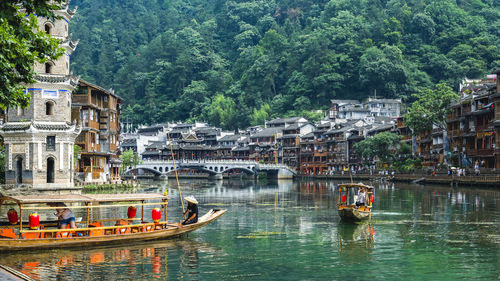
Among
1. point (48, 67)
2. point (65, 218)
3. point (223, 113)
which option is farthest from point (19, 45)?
point (223, 113)

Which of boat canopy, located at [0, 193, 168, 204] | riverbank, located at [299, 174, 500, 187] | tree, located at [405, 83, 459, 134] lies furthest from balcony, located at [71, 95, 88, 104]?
boat canopy, located at [0, 193, 168, 204]

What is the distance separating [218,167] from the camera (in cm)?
13012

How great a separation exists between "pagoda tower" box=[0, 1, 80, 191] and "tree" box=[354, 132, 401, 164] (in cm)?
6023

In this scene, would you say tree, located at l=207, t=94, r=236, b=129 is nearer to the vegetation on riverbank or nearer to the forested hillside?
the forested hillside

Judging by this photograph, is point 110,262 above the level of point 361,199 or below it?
below

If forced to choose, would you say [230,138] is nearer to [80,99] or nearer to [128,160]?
[128,160]

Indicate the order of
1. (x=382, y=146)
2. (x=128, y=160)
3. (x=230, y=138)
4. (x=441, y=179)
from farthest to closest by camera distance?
(x=230, y=138), (x=128, y=160), (x=382, y=146), (x=441, y=179)

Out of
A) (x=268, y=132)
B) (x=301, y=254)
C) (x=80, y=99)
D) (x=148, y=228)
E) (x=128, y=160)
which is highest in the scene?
(x=80, y=99)

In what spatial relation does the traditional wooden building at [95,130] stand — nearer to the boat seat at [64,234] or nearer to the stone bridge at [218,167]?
the stone bridge at [218,167]

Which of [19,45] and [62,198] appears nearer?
[19,45]

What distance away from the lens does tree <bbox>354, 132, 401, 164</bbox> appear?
103 metres

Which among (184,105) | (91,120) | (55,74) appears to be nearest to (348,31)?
(184,105)

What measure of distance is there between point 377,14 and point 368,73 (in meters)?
33.4

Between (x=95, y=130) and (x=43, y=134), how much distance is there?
792 inches
